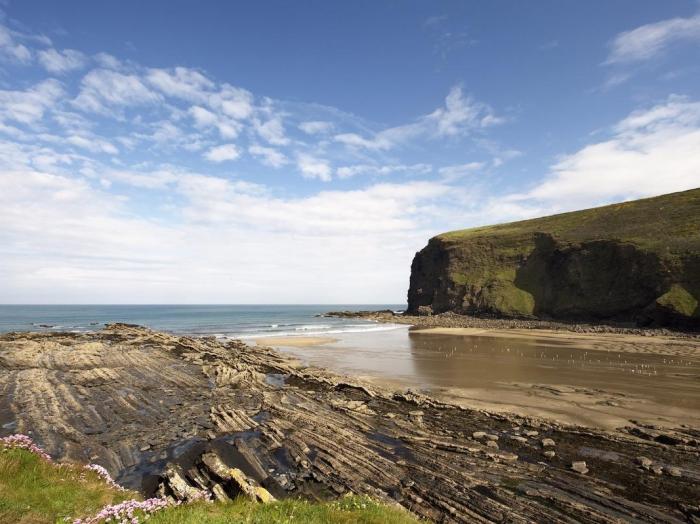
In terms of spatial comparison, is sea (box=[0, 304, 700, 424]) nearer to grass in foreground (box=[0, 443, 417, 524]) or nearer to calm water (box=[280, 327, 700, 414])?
calm water (box=[280, 327, 700, 414])

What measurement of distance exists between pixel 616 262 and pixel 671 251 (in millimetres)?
10729

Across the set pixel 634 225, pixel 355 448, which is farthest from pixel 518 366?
pixel 634 225

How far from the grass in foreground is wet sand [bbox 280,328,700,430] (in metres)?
17.7

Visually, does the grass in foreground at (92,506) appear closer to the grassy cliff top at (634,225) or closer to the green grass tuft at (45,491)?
the green grass tuft at (45,491)

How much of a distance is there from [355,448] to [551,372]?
2637 centimetres

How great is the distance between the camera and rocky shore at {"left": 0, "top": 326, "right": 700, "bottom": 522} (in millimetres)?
13219

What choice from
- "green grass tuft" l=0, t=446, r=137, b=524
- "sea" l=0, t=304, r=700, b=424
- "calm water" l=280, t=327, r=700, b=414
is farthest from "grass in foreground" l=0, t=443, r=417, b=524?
"calm water" l=280, t=327, r=700, b=414

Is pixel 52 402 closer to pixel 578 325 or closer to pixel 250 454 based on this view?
pixel 250 454

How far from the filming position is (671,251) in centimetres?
7556

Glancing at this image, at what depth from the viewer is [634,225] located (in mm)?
93250

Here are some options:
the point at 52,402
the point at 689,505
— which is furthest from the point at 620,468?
the point at 52,402

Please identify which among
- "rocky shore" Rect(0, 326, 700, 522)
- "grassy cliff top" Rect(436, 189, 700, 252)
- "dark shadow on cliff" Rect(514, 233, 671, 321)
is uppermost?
"grassy cliff top" Rect(436, 189, 700, 252)

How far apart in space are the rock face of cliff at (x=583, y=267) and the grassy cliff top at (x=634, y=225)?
203 millimetres

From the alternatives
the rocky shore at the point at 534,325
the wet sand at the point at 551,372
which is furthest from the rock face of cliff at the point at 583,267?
the wet sand at the point at 551,372
